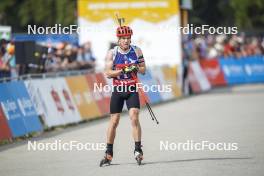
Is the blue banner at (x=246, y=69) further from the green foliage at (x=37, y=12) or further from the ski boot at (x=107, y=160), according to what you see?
the ski boot at (x=107, y=160)

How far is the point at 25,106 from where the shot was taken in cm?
2000

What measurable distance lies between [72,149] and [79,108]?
662 centimetres

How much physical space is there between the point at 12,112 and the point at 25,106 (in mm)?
881

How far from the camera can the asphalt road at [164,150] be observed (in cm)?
1347

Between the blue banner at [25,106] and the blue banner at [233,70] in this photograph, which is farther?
the blue banner at [233,70]

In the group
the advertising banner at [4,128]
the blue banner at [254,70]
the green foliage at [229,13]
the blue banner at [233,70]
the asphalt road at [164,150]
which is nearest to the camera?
the asphalt road at [164,150]

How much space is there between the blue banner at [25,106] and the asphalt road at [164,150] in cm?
40

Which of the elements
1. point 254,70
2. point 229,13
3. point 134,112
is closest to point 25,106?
point 134,112

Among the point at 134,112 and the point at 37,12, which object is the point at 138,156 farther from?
the point at 37,12

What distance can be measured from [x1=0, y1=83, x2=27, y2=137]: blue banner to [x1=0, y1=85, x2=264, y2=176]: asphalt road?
0.40 metres

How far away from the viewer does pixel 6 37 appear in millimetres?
25672

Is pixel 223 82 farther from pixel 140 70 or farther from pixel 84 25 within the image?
pixel 140 70

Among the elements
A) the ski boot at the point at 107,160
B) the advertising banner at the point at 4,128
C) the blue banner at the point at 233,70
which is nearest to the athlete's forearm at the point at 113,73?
the ski boot at the point at 107,160

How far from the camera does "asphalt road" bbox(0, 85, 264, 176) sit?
44.2 ft
